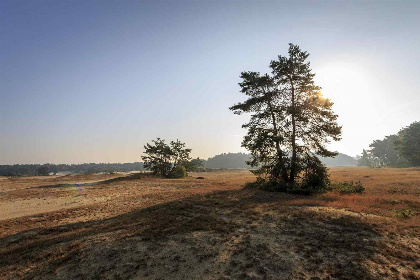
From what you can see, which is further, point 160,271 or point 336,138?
→ point 336,138

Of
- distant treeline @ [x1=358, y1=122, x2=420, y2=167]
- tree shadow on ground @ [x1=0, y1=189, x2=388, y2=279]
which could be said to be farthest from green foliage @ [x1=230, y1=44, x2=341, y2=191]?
distant treeline @ [x1=358, y1=122, x2=420, y2=167]

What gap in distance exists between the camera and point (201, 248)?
292 inches

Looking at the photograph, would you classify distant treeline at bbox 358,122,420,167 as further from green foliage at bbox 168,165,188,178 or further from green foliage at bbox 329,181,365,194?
green foliage at bbox 168,165,188,178

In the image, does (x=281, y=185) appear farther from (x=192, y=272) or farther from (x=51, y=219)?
(x=51, y=219)

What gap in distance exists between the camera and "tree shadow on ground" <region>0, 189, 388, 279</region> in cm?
604

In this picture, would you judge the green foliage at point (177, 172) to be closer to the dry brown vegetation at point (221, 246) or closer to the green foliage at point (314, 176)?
the green foliage at point (314, 176)

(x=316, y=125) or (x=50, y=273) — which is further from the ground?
(x=316, y=125)

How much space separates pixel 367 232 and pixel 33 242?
562 inches

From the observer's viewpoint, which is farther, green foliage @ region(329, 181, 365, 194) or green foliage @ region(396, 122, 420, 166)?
green foliage @ region(396, 122, 420, 166)

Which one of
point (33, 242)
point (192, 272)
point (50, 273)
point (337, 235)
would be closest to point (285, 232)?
point (337, 235)

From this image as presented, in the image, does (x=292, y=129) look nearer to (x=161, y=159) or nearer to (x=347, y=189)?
(x=347, y=189)

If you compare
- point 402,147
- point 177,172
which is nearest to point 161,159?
point 177,172

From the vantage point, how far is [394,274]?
5.50 metres

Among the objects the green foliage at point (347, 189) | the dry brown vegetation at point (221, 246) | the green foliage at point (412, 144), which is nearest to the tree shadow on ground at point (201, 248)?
the dry brown vegetation at point (221, 246)
